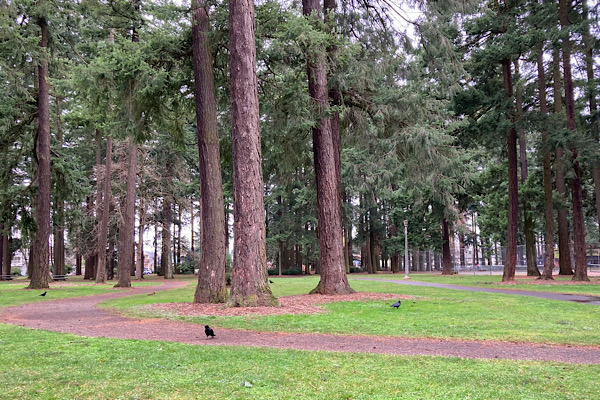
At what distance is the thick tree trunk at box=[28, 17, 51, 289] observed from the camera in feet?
72.6

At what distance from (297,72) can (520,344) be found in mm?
10659

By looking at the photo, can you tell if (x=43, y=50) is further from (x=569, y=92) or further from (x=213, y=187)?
(x=569, y=92)

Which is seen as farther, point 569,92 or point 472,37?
point 472,37

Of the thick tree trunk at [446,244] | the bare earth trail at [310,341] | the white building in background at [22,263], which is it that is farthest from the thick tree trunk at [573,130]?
the white building in background at [22,263]

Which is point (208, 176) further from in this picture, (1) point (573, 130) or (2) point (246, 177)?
(1) point (573, 130)

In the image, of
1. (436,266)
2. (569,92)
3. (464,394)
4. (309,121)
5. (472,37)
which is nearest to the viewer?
(464,394)

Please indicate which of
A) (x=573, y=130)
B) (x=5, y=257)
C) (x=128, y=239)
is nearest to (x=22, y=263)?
(x=5, y=257)

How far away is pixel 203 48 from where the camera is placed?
13.8m

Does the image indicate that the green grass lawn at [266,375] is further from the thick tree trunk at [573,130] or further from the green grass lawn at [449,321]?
the thick tree trunk at [573,130]

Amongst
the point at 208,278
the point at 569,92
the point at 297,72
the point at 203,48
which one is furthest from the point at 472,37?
the point at 208,278

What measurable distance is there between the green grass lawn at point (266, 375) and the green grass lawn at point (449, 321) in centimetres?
219

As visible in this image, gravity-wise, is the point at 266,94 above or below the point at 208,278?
above

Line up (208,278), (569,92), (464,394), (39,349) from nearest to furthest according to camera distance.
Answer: (464,394) → (39,349) → (208,278) → (569,92)

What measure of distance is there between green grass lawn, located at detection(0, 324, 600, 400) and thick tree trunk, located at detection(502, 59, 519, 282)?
675 inches
